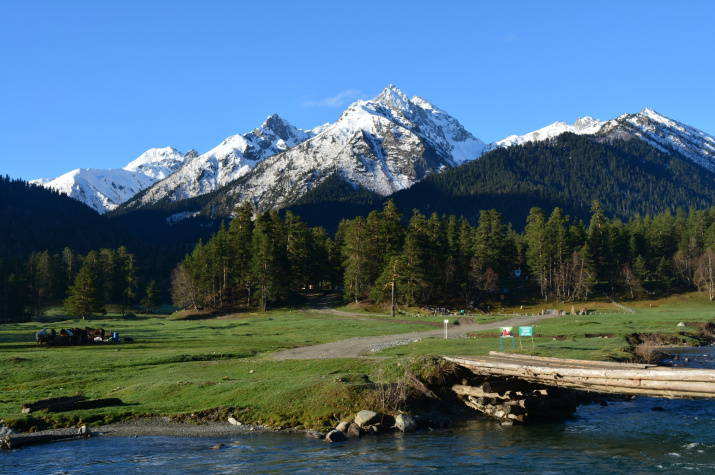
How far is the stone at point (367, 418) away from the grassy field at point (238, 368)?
1230 mm

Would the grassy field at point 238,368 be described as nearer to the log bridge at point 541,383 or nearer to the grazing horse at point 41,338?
the grazing horse at point 41,338

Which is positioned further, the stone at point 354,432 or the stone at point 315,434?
the stone at point 354,432

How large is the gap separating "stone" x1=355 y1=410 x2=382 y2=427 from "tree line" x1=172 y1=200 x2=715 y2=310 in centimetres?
7356

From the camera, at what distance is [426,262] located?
114812 mm

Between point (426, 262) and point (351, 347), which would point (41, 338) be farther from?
point (426, 262)

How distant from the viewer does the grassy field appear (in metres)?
29.6

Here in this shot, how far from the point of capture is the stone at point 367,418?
2684 cm

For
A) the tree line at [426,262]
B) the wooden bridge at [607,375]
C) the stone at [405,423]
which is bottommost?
the stone at [405,423]

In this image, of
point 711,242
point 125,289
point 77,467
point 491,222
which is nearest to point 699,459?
point 77,467

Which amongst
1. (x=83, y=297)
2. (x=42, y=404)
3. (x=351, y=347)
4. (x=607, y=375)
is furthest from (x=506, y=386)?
(x=83, y=297)

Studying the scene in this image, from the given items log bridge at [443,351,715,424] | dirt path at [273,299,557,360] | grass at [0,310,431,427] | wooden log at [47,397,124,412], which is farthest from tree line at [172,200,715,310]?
wooden log at [47,397,124,412]

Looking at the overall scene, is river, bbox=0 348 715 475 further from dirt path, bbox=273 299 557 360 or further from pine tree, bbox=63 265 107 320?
pine tree, bbox=63 265 107 320

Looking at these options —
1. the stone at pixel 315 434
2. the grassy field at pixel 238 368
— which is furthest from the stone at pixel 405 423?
the stone at pixel 315 434

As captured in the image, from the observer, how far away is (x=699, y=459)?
20969 millimetres
